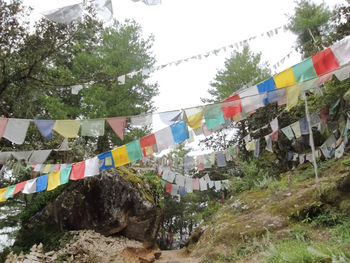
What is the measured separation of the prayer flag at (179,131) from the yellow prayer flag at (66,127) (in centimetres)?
209

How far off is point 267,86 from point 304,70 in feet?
2.43

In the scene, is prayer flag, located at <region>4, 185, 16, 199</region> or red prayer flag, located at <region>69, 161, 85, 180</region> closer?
red prayer flag, located at <region>69, 161, 85, 180</region>

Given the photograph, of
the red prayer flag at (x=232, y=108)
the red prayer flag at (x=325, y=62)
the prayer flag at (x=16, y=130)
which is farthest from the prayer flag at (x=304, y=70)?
the prayer flag at (x=16, y=130)

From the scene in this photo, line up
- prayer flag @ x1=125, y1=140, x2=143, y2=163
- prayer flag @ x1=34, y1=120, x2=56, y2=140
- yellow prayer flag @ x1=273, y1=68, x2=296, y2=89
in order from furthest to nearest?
prayer flag @ x1=125, y1=140, x2=143, y2=163, prayer flag @ x1=34, y1=120, x2=56, y2=140, yellow prayer flag @ x1=273, y1=68, x2=296, y2=89

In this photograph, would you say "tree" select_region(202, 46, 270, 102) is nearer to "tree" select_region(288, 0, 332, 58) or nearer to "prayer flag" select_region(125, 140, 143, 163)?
"tree" select_region(288, 0, 332, 58)

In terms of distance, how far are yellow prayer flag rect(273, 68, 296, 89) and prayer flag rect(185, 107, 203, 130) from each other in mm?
1603

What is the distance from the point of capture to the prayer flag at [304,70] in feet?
14.5

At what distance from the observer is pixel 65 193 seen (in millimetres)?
10078

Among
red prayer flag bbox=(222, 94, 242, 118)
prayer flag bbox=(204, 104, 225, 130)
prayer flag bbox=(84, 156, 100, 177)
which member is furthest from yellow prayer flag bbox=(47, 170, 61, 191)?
red prayer flag bbox=(222, 94, 242, 118)

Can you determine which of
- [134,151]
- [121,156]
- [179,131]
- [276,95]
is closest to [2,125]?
[121,156]

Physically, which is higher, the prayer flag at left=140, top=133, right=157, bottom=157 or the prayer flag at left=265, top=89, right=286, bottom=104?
the prayer flag at left=265, top=89, right=286, bottom=104

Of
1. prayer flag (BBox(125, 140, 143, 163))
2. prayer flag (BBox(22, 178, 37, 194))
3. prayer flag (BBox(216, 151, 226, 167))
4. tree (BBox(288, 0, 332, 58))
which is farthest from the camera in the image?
tree (BBox(288, 0, 332, 58))

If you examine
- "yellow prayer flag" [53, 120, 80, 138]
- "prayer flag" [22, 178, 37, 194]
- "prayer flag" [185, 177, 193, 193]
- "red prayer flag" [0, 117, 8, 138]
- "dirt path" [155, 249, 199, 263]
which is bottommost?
"dirt path" [155, 249, 199, 263]

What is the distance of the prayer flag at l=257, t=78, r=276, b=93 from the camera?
16.2ft
